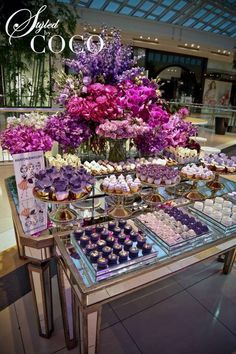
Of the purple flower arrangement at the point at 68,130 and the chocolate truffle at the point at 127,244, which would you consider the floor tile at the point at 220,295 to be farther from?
the purple flower arrangement at the point at 68,130

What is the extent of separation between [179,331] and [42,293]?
0.93 m

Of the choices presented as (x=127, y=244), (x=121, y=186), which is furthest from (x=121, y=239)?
(x=121, y=186)

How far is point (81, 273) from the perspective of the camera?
1102 mm

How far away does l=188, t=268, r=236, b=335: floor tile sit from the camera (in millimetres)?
1843

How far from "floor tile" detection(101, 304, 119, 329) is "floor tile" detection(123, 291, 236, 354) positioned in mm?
76

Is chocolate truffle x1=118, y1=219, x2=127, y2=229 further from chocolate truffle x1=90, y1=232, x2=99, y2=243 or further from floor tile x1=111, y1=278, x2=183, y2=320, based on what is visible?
floor tile x1=111, y1=278, x2=183, y2=320

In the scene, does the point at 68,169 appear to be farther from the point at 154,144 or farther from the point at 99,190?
the point at 154,144

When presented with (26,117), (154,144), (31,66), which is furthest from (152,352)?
(31,66)

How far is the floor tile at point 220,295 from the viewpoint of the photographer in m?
1.84

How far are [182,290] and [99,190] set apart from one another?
107 centimetres

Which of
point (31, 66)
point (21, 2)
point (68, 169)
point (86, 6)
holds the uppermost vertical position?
point (86, 6)

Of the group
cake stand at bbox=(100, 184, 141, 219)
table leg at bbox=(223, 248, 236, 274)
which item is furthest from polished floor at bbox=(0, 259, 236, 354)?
cake stand at bbox=(100, 184, 141, 219)

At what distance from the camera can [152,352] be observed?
1.54 meters

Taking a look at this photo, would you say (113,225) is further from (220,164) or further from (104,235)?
(220,164)
